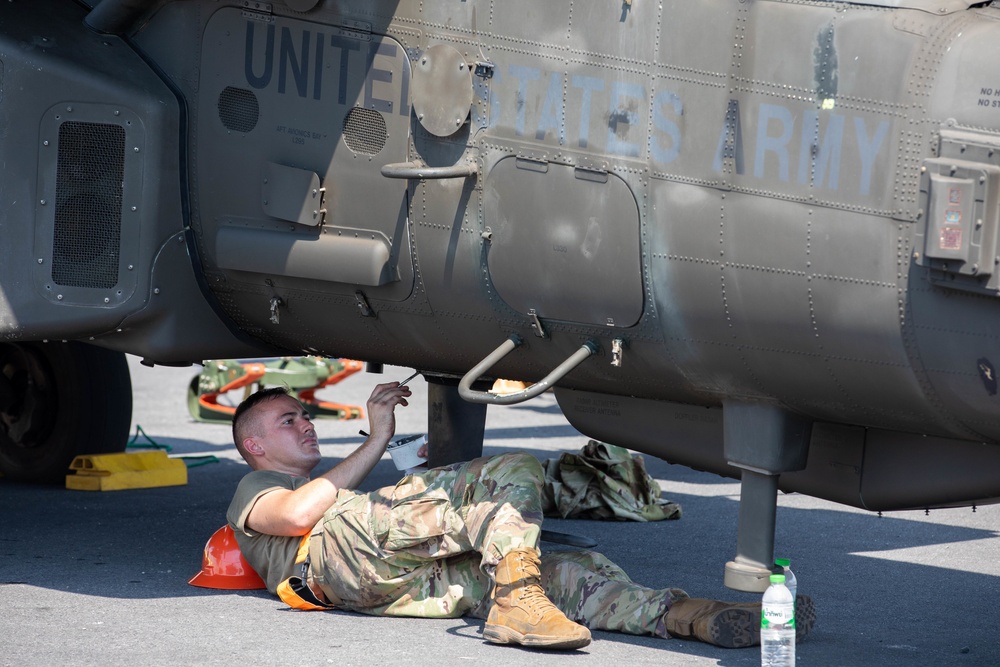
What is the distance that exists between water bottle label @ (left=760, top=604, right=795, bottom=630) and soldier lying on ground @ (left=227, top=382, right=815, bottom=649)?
483 millimetres

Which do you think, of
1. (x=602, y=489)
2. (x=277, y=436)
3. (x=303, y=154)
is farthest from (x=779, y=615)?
(x=602, y=489)

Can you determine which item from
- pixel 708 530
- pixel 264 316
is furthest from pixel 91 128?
pixel 708 530

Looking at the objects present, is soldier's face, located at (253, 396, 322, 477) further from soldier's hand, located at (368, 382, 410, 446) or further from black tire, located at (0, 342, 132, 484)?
black tire, located at (0, 342, 132, 484)

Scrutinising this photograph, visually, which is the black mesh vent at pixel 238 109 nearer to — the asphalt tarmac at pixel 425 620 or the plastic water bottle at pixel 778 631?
the asphalt tarmac at pixel 425 620

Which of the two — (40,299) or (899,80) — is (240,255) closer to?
(40,299)

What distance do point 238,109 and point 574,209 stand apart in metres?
1.56

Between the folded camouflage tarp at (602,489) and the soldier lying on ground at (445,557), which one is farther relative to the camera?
the folded camouflage tarp at (602,489)

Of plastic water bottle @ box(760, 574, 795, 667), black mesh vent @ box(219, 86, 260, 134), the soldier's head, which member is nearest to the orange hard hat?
the soldier's head

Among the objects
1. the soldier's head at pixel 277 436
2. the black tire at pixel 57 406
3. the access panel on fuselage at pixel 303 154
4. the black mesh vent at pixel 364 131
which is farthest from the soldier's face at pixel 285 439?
the black tire at pixel 57 406

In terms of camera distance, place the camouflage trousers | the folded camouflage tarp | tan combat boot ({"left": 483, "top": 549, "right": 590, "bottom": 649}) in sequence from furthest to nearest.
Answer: the folded camouflage tarp → the camouflage trousers → tan combat boot ({"left": 483, "top": 549, "right": 590, "bottom": 649})

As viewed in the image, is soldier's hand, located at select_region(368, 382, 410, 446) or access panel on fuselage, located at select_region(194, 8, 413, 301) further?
soldier's hand, located at select_region(368, 382, 410, 446)

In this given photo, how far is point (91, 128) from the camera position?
5.77 meters

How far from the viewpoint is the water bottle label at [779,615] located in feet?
14.7

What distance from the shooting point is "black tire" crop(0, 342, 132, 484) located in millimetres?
8203
